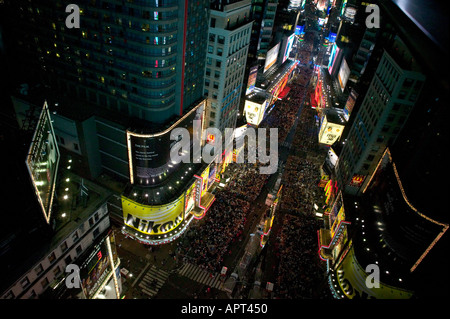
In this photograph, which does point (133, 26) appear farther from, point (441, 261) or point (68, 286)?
point (441, 261)

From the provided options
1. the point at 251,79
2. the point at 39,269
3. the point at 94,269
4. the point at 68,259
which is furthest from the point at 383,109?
the point at 39,269

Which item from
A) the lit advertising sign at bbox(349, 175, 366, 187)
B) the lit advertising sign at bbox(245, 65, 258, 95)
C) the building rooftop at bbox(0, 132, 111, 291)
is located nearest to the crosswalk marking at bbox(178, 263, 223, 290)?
the building rooftop at bbox(0, 132, 111, 291)

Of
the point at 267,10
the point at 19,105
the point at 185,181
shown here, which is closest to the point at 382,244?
the point at 185,181

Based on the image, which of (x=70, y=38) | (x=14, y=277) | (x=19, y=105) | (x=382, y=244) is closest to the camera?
(x=14, y=277)

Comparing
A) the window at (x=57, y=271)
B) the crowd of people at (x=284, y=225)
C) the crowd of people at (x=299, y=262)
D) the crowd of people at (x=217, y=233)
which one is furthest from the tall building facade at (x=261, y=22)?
the window at (x=57, y=271)

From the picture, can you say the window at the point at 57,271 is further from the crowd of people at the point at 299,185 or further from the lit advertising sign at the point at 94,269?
the crowd of people at the point at 299,185

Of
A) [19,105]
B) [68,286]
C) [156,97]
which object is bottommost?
[68,286]
